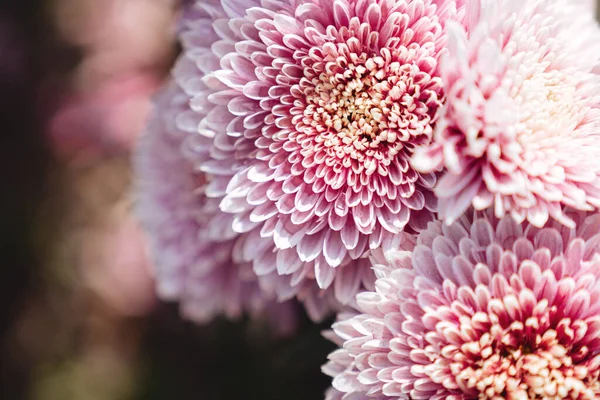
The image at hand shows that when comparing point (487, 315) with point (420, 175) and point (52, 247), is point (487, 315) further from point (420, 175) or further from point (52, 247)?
point (52, 247)

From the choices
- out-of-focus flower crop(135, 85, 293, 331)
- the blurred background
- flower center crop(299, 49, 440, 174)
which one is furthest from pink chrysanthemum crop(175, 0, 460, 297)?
the blurred background

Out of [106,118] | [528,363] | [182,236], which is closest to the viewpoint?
[528,363]

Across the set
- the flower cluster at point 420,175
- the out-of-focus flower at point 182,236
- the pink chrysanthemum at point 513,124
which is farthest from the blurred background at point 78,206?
the pink chrysanthemum at point 513,124

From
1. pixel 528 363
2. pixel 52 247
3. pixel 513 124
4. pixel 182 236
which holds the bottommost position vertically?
pixel 52 247

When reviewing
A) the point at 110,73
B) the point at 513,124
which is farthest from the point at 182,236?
the point at 110,73

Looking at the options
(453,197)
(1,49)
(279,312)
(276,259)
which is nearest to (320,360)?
(279,312)

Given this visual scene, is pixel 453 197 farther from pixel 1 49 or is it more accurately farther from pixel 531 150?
pixel 1 49

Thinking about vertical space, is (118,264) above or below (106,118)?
below
